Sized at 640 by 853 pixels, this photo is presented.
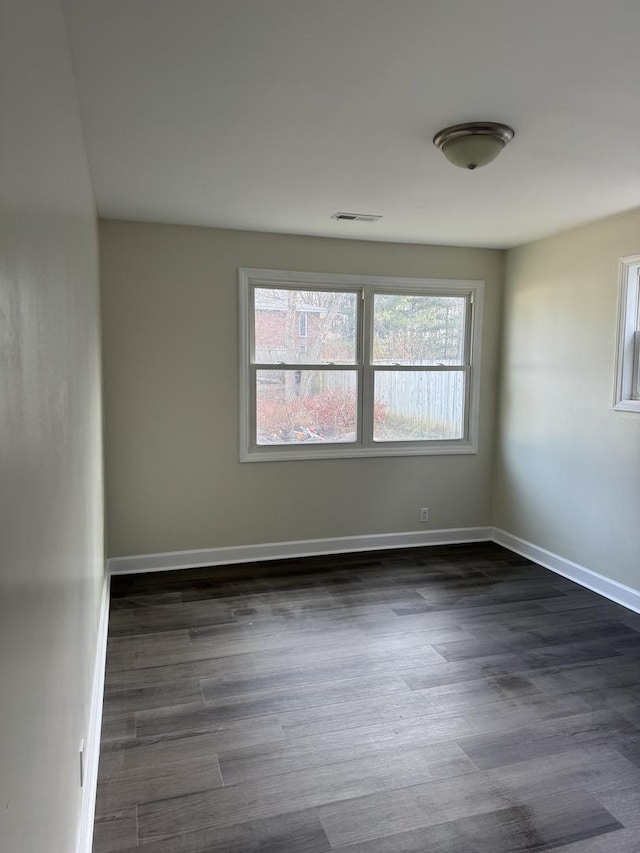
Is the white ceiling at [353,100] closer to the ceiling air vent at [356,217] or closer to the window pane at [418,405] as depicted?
the ceiling air vent at [356,217]

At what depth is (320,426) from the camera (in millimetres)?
4637

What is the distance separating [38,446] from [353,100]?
1733mm

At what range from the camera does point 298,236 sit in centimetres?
439

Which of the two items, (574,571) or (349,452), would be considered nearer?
(574,571)

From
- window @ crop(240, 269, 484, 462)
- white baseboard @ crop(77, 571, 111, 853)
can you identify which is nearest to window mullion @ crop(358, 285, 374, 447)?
window @ crop(240, 269, 484, 462)

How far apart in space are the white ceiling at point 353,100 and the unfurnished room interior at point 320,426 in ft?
0.05

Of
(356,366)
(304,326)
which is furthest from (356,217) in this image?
(356,366)

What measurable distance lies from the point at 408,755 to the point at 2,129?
2398 millimetres

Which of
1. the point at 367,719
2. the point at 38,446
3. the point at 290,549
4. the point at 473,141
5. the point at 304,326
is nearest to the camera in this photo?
the point at 38,446

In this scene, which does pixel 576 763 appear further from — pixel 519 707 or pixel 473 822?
pixel 473 822

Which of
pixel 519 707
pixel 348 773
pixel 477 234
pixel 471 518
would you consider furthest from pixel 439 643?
pixel 477 234

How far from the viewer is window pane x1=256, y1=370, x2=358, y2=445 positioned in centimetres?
446

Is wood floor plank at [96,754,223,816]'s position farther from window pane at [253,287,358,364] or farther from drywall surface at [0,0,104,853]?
window pane at [253,287,358,364]

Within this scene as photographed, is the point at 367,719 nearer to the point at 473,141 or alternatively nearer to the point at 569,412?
the point at 473,141
